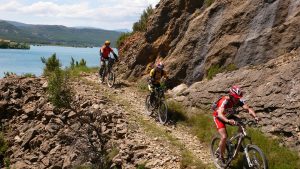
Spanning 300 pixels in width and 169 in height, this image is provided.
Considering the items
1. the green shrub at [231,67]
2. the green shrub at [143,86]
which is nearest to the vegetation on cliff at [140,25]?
the green shrub at [143,86]

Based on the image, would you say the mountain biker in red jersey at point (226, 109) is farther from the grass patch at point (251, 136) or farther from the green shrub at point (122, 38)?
the green shrub at point (122, 38)

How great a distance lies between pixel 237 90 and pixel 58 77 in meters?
10.1

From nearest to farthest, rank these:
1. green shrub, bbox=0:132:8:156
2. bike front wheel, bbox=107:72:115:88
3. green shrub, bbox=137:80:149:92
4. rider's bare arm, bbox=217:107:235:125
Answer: rider's bare arm, bbox=217:107:235:125 < green shrub, bbox=0:132:8:156 < green shrub, bbox=137:80:149:92 < bike front wheel, bbox=107:72:115:88

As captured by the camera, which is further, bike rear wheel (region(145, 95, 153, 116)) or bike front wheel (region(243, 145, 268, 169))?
bike rear wheel (region(145, 95, 153, 116))

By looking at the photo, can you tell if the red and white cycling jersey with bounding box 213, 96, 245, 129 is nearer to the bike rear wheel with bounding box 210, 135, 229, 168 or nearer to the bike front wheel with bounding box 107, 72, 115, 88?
the bike rear wheel with bounding box 210, 135, 229, 168

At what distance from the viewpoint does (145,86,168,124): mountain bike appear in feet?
59.7

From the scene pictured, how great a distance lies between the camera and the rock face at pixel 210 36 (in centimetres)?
1883

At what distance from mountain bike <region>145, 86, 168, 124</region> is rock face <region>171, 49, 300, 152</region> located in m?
1.69

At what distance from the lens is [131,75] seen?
27.4 meters

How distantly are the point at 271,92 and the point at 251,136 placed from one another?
2.28 meters

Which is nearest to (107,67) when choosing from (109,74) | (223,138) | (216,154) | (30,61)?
(109,74)

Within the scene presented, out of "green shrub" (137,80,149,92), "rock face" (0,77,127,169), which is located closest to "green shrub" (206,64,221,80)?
"green shrub" (137,80,149,92)

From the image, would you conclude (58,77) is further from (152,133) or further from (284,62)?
(284,62)

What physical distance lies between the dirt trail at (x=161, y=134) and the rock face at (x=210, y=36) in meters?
3.55
